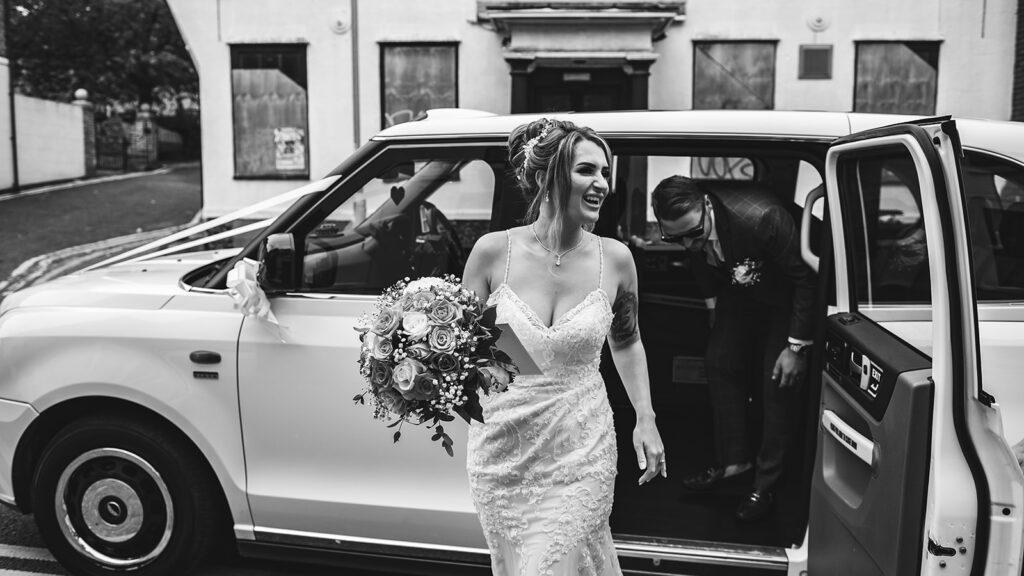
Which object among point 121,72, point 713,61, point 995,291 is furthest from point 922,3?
point 121,72

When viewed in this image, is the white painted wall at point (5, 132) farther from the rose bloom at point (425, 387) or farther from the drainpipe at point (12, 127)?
the rose bloom at point (425, 387)

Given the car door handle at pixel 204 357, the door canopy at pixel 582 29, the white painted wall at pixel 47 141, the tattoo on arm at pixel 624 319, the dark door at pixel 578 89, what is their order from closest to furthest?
1. the tattoo on arm at pixel 624 319
2. the car door handle at pixel 204 357
3. the door canopy at pixel 582 29
4. the dark door at pixel 578 89
5. the white painted wall at pixel 47 141

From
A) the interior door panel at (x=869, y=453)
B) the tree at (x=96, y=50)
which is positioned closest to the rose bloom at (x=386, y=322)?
the interior door panel at (x=869, y=453)

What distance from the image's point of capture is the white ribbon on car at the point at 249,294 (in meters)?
3.58

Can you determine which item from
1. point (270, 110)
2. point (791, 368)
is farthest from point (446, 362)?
point (270, 110)

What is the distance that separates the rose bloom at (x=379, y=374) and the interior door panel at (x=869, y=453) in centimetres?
135

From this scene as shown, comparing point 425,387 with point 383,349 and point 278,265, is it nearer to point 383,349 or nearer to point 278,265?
point 383,349

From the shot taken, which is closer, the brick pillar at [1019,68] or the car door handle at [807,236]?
the car door handle at [807,236]

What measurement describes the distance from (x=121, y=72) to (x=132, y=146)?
9013mm

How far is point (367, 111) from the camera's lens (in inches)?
554

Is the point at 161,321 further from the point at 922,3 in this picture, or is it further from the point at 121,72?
the point at 121,72

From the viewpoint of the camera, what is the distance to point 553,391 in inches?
111

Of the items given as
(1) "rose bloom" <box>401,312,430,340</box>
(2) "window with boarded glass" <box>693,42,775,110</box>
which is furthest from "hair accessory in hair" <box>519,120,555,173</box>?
(2) "window with boarded glass" <box>693,42,775,110</box>

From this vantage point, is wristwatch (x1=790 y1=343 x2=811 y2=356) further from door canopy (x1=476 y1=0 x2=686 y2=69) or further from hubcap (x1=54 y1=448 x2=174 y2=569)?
door canopy (x1=476 y1=0 x2=686 y2=69)
